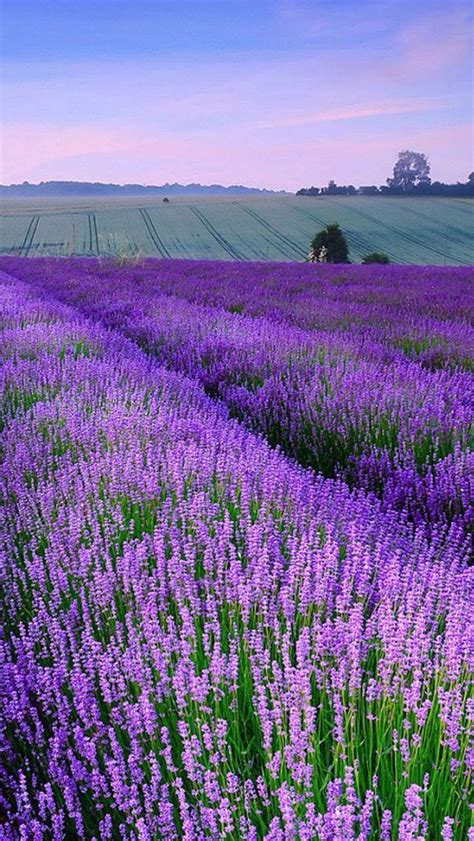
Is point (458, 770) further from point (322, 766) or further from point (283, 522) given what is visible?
point (283, 522)

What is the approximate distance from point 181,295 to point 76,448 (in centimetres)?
789

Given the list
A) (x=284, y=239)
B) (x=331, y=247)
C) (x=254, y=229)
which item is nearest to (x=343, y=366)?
(x=331, y=247)

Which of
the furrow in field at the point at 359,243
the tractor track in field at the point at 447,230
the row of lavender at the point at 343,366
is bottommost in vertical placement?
the row of lavender at the point at 343,366

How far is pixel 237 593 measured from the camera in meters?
2.01

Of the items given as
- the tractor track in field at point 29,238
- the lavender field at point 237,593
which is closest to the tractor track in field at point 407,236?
the tractor track in field at point 29,238

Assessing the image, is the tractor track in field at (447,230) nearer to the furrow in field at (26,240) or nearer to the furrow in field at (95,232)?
the furrow in field at (95,232)

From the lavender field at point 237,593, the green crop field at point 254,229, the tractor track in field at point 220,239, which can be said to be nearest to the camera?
the lavender field at point 237,593

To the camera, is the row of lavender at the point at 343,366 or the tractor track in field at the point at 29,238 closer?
the row of lavender at the point at 343,366

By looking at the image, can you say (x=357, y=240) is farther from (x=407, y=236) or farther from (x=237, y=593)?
(x=237, y=593)

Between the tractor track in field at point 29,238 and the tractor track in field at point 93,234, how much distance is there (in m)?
2.95

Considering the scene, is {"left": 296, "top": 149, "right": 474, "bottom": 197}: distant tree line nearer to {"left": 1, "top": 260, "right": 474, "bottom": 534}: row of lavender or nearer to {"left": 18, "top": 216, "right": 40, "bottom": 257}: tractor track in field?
{"left": 18, "top": 216, "right": 40, "bottom": 257}: tractor track in field

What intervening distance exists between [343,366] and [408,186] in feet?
220

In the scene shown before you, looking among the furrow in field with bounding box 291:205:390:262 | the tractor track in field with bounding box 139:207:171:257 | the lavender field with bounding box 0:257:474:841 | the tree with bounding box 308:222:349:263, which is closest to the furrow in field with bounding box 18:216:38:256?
the tractor track in field with bounding box 139:207:171:257

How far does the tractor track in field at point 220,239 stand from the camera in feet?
108
